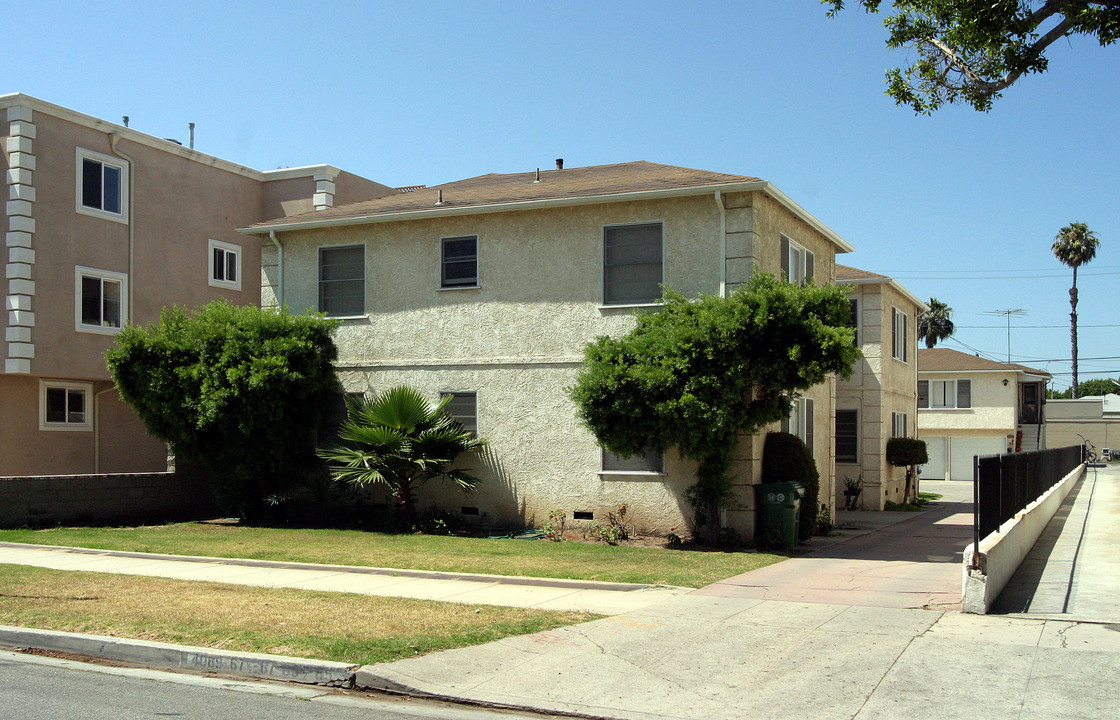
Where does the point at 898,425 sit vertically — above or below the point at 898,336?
below

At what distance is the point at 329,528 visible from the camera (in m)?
19.3

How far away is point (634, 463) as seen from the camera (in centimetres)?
1753

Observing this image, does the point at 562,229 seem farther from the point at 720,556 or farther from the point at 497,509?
the point at 720,556

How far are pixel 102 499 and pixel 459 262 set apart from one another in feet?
27.1

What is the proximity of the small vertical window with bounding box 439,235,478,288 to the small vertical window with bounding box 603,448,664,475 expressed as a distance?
4.08 m

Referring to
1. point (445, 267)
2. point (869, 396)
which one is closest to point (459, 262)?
point (445, 267)

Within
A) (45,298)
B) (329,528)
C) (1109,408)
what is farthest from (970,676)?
(1109,408)

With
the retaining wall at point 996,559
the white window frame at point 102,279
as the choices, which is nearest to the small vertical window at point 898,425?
the retaining wall at point 996,559

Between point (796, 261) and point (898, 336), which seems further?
point (898, 336)

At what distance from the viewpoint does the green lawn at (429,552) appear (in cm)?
1346

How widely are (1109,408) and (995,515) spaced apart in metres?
78.0

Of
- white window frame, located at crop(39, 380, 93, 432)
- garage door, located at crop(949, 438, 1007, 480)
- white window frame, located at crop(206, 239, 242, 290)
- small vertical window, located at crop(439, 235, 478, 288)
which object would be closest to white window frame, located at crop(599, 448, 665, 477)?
small vertical window, located at crop(439, 235, 478, 288)

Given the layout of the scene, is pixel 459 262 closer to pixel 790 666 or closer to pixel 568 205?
pixel 568 205

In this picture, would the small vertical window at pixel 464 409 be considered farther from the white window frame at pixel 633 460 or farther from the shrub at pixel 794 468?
the shrub at pixel 794 468
